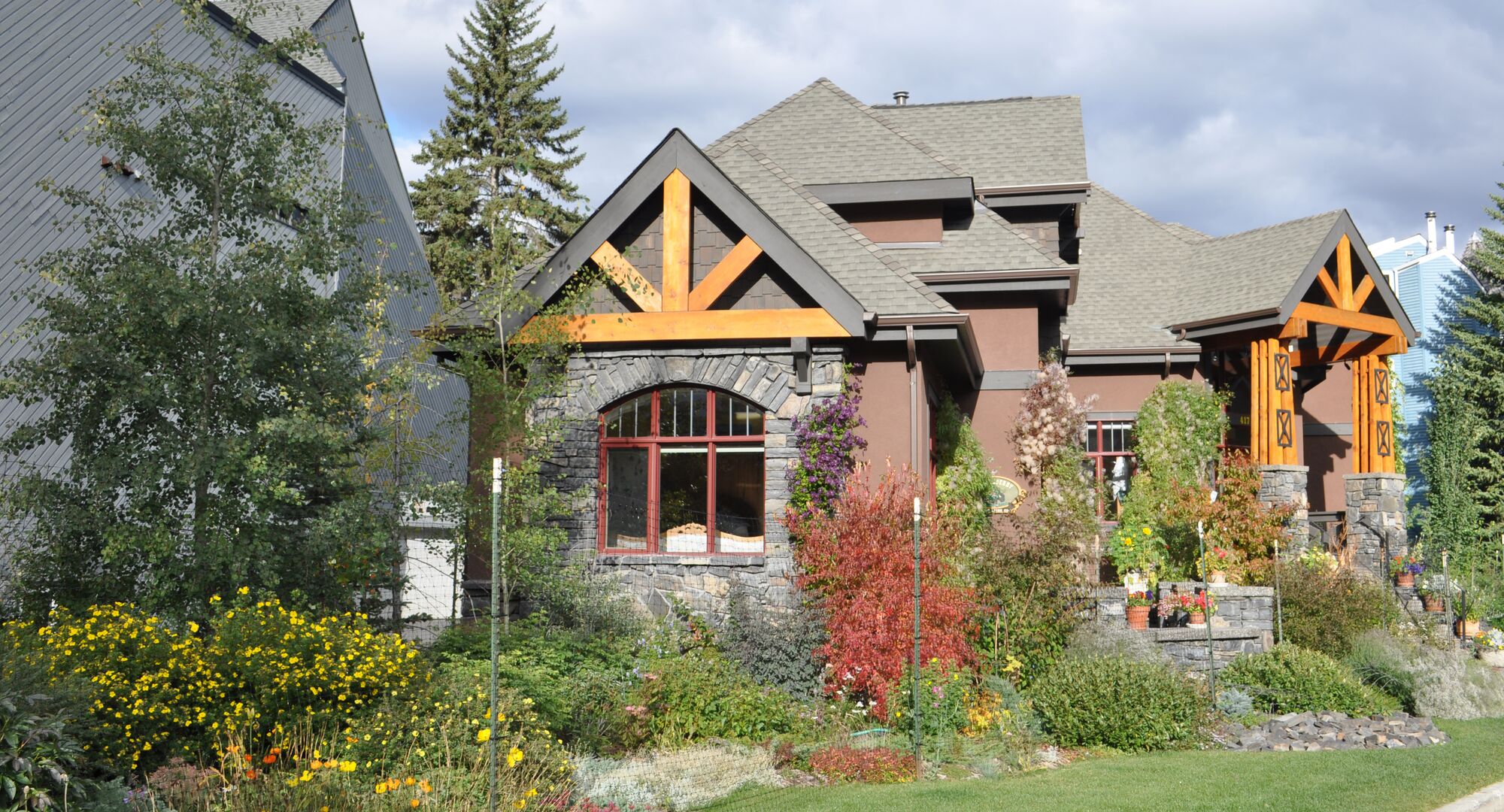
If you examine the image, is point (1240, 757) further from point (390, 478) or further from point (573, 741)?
point (390, 478)

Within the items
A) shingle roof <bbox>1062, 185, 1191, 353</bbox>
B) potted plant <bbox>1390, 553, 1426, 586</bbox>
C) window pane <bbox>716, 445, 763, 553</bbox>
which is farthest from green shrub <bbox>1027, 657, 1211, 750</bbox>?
shingle roof <bbox>1062, 185, 1191, 353</bbox>

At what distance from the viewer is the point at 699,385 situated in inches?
482

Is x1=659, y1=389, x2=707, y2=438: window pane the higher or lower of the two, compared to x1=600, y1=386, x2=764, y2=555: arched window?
higher

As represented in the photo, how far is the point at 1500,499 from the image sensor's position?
23.4 m

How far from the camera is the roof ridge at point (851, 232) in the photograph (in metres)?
12.5

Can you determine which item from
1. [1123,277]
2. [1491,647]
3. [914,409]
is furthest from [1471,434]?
[914,409]

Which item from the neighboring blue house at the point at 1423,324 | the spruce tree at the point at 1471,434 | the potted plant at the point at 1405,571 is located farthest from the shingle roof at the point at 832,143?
the neighboring blue house at the point at 1423,324

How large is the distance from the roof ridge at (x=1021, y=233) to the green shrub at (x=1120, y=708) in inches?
265

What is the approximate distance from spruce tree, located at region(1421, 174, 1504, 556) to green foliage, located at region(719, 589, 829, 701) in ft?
56.4

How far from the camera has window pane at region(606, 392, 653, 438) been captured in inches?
490

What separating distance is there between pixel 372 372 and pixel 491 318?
1847 mm

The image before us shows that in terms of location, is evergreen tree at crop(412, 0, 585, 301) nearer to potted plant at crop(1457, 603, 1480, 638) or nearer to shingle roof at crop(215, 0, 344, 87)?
shingle roof at crop(215, 0, 344, 87)

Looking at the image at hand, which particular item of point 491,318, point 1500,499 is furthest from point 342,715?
point 1500,499

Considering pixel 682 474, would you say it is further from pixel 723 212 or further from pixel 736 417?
pixel 723 212
